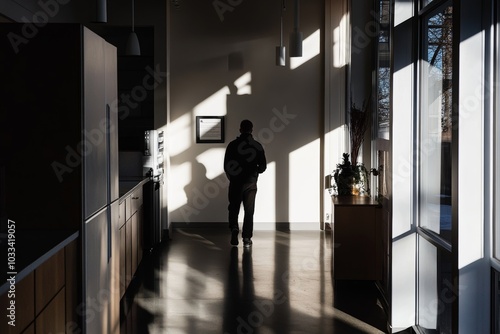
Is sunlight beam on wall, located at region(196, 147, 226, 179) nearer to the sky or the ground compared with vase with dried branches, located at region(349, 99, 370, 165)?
nearer to the ground

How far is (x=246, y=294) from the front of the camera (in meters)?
6.60

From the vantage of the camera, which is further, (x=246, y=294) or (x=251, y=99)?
(x=251, y=99)

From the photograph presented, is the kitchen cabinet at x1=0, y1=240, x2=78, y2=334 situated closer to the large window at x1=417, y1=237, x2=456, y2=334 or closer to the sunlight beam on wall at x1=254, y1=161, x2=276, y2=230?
the large window at x1=417, y1=237, x2=456, y2=334

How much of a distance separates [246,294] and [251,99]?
16.1 feet

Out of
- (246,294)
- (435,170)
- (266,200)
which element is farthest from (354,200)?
(266,200)

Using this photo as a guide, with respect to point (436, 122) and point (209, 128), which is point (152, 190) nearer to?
point (209, 128)

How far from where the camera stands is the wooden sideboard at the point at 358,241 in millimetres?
6723

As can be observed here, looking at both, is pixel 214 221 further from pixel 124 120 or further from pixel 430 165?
pixel 430 165

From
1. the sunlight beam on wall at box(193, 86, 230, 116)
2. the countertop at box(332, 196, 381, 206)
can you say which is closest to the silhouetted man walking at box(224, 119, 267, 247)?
the sunlight beam on wall at box(193, 86, 230, 116)

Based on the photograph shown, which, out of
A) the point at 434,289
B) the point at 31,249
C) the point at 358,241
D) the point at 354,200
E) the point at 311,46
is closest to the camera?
the point at 31,249

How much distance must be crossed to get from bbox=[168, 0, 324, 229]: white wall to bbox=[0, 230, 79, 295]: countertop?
23.4ft

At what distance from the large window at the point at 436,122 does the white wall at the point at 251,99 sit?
552cm

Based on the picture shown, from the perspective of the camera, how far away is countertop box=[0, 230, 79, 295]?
2853 millimetres

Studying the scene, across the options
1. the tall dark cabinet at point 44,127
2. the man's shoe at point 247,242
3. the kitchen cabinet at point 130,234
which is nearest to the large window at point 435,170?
the tall dark cabinet at point 44,127
